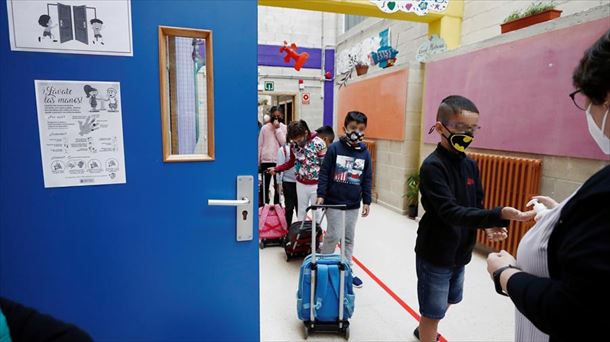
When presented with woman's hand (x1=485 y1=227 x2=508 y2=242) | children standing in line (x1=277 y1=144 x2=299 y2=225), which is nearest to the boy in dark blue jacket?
children standing in line (x1=277 y1=144 x2=299 y2=225)

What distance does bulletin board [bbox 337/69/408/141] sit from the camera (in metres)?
4.88

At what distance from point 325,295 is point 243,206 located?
3.19ft

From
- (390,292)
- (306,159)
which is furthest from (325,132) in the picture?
(390,292)

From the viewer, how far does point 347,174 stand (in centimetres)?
258

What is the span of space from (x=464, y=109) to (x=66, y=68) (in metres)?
1.52

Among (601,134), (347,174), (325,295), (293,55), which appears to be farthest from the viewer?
(293,55)

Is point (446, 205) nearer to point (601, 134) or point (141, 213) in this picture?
point (601, 134)

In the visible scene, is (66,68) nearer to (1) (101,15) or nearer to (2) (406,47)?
(1) (101,15)

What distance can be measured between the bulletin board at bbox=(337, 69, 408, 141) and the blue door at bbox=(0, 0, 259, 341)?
3.94 meters

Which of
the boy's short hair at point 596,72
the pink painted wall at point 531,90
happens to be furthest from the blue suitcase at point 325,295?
the pink painted wall at point 531,90

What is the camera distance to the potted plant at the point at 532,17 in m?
2.99

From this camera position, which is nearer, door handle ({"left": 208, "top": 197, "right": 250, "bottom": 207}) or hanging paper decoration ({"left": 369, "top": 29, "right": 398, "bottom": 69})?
door handle ({"left": 208, "top": 197, "right": 250, "bottom": 207})

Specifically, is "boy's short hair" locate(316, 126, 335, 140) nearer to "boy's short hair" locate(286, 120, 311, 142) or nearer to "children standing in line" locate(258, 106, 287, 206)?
"boy's short hair" locate(286, 120, 311, 142)

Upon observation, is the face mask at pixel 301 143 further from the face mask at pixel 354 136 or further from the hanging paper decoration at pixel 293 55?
the hanging paper decoration at pixel 293 55
